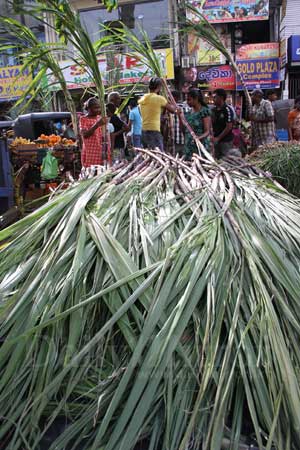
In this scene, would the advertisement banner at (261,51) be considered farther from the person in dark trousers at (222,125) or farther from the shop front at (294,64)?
the person in dark trousers at (222,125)

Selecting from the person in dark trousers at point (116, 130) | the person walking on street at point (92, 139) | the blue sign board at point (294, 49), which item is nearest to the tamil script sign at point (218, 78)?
the blue sign board at point (294, 49)

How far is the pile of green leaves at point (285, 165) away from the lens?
4.12 metres

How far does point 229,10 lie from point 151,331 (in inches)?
599

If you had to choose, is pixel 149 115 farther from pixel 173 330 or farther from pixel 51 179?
pixel 173 330

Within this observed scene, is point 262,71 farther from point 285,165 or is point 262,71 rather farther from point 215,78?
point 285,165

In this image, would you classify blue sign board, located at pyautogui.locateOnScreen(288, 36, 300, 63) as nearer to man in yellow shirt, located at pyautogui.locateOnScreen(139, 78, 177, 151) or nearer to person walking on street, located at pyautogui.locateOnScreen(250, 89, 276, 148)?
person walking on street, located at pyautogui.locateOnScreen(250, 89, 276, 148)

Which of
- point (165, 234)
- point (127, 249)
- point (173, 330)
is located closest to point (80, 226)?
point (127, 249)

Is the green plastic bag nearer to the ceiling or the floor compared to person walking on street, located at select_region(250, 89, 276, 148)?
nearer to the floor

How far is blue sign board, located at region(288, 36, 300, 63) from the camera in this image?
43.8ft

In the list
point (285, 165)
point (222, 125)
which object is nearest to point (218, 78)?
point (222, 125)

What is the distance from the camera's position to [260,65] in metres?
14.4

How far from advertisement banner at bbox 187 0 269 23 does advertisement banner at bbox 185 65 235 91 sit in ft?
5.28

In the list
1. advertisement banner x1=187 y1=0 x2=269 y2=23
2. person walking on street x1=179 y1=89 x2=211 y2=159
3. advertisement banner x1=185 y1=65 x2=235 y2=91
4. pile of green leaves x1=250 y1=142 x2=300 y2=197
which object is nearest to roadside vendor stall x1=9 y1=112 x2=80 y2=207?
person walking on street x1=179 y1=89 x2=211 y2=159

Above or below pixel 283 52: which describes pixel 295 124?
below
